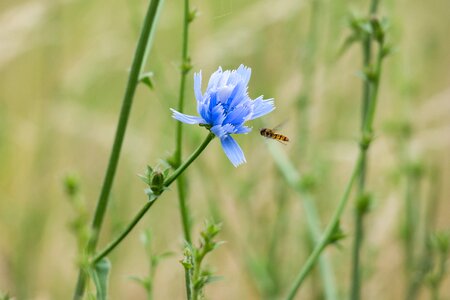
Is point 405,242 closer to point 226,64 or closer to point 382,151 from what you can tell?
point 382,151

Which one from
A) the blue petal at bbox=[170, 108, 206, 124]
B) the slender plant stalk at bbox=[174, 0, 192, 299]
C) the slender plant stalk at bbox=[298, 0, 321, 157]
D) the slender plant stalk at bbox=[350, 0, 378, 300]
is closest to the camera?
the blue petal at bbox=[170, 108, 206, 124]

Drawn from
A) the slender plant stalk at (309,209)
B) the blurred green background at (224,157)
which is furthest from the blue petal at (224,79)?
the blurred green background at (224,157)

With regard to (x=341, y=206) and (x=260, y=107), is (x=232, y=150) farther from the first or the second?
(x=341, y=206)

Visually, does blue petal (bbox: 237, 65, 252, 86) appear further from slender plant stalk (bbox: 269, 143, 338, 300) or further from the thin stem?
slender plant stalk (bbox: 269, 143, 338, 300)

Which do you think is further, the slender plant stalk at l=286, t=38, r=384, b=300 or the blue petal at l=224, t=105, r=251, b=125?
the slender plant stalk at l=286, t=38, r=384, b=300

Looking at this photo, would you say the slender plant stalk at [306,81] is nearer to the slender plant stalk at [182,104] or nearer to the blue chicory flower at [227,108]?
the slender plant stalk at [182,104]

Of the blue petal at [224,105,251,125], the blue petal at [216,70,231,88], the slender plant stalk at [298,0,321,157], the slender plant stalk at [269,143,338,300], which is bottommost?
the blue petal at [224,105,251,125]

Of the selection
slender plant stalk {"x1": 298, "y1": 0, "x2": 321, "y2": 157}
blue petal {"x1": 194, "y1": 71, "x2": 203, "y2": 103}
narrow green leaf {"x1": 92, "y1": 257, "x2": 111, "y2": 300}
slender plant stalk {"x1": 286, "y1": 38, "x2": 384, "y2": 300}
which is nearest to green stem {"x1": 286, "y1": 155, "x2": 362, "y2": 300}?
slender plant stalk {"x1": 286, "y1": 38, "x2": 384, "y2": 300}

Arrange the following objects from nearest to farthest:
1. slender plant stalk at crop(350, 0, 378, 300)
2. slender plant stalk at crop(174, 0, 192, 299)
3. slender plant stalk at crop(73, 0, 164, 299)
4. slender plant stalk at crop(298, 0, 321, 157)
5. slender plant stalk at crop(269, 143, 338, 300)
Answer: slender plant stalk at crop(73, 0, 164, 299) < slender plant stalk at crop(174, 0, 192, 299) < slender plant stalk at crop(350, 0, 378, 300) < slender plant stalk at crop(269, 143, 338, 300) < slender plant stalk at crop(298, 0, 321, 157)
